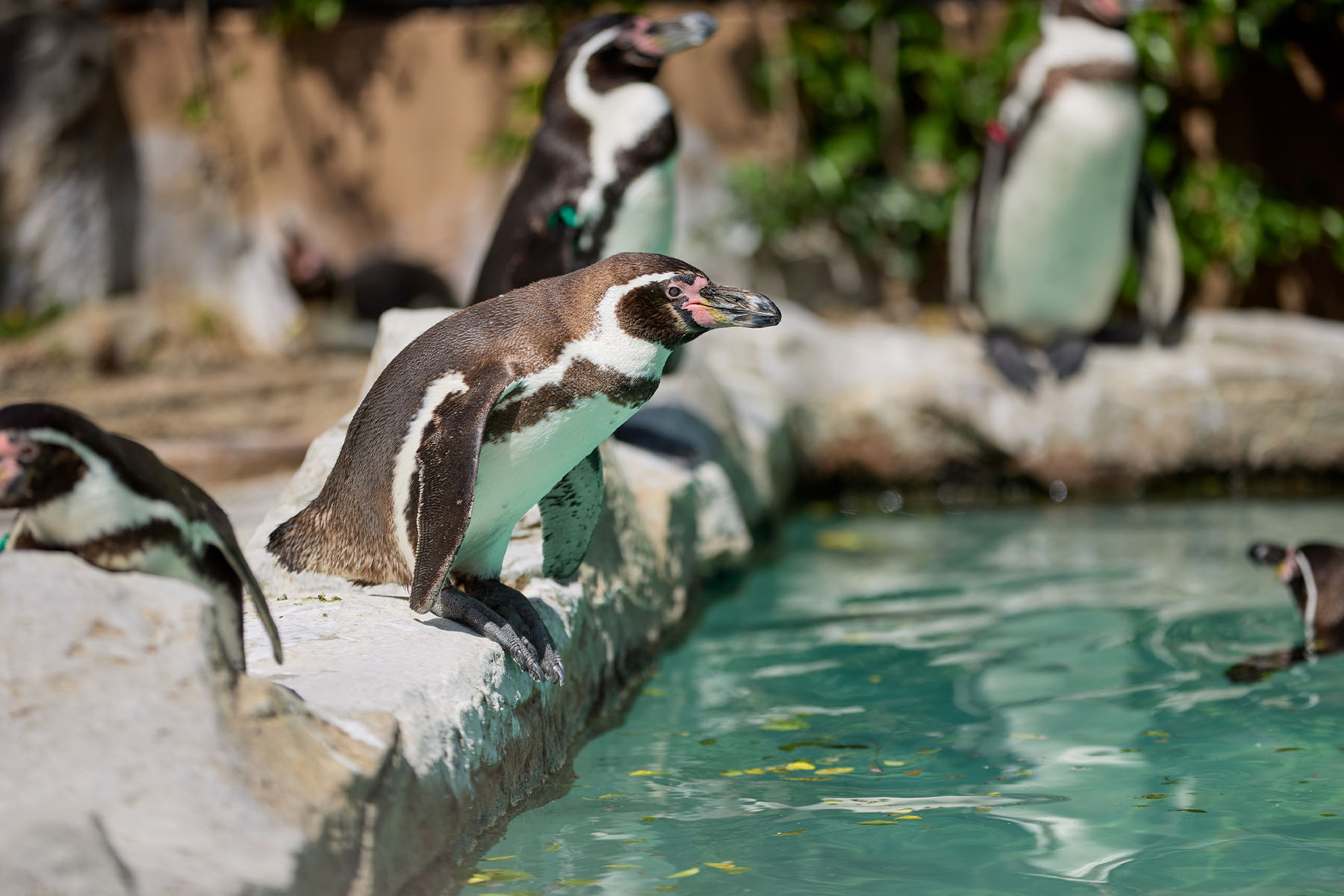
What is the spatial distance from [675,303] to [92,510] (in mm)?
1098

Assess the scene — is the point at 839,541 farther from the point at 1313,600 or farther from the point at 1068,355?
the point at 1313,600

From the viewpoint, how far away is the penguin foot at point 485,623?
2.66m

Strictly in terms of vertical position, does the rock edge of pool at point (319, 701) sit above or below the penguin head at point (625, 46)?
below

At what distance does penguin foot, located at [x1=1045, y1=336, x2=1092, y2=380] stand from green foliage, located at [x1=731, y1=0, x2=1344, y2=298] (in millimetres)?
2199

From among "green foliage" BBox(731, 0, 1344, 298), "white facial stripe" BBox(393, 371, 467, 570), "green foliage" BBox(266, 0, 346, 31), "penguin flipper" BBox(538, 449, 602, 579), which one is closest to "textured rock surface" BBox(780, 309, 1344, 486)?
"green foliage" BBox(731, 0, 1344, 298)

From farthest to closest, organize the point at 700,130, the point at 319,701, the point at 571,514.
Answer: the point at 700,130 → the point at 571,514 → the point at 319,701

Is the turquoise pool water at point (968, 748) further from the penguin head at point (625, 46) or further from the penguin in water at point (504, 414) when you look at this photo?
the penguin head at point (625, 46)

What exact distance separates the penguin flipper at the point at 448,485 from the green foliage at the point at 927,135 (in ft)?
18.4

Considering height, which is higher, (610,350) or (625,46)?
(625,46)

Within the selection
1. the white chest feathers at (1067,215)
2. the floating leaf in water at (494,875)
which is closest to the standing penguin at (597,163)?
the white chest feathers at (1067,215)

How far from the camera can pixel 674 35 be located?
14.3 ft

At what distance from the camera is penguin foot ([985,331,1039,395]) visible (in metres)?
6.03

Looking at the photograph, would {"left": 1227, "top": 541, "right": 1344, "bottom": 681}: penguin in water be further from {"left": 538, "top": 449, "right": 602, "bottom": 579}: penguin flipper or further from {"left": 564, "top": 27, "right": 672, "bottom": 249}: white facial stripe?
{"left": 564, "top": 27, "right": 672, "bottom": 249}: white facial stripe

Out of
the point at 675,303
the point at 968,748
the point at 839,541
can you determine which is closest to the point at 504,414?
the point at 675,303
